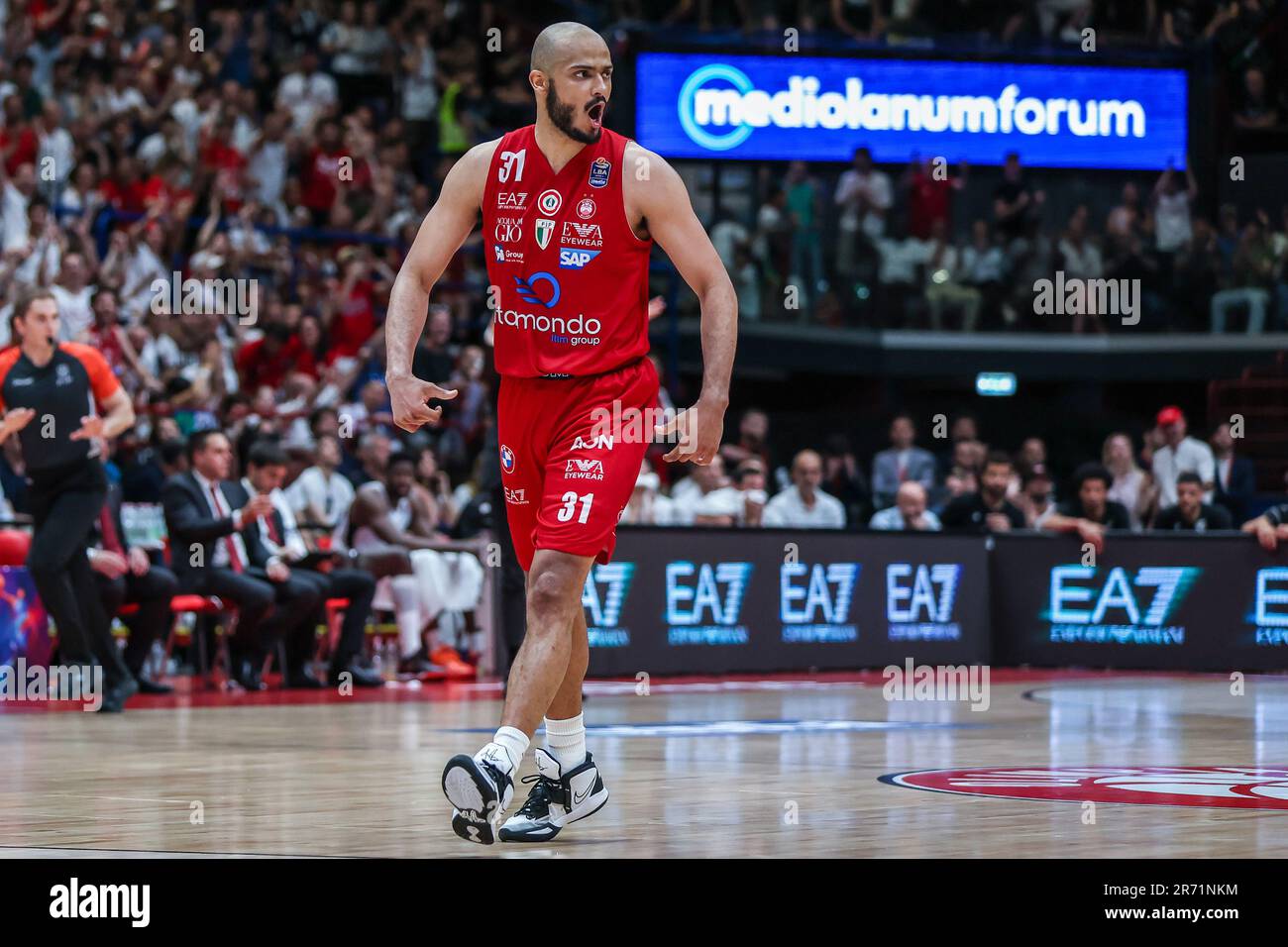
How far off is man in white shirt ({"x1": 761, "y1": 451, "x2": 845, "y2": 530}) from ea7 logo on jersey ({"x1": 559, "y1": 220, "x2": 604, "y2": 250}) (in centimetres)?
1039

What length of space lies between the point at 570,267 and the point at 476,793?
5.33ft

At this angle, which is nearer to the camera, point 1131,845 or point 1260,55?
point 1131,845

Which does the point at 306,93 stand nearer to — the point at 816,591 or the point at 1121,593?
the point at 816,591

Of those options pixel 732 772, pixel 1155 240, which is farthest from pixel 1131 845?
pixel 1155 240

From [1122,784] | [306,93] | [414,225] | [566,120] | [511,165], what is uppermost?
[306,93]

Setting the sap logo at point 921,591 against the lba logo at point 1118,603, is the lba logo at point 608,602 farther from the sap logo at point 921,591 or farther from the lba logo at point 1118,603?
the lba logo at point 1118,603

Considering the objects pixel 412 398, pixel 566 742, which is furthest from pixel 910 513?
pixel 412 398

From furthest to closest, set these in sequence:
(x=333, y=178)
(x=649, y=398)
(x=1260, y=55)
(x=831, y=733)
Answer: (x=1260, y=55) < (x=333, y=178) < (x=831, y=733) < (x=649, y=398)

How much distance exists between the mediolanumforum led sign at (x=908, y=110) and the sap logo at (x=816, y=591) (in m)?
6.58

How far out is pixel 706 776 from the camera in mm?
7809

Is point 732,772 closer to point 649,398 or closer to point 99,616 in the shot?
point 649,398

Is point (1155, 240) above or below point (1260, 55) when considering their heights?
below
